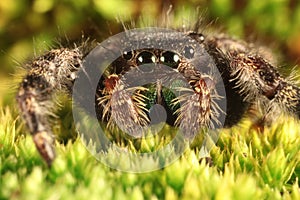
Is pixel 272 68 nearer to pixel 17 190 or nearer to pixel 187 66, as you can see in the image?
pixel 187 66

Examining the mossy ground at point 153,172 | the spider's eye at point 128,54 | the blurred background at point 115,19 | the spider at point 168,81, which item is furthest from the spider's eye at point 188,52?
the blurred background at point 115,19

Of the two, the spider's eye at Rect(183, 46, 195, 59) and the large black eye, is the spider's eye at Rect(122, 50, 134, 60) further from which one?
the spider's eye at Rect(183, 46, 195, 59)

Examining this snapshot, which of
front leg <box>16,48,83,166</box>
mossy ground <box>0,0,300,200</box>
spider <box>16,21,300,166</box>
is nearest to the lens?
mossy ground <box>0,0,300,200</box>

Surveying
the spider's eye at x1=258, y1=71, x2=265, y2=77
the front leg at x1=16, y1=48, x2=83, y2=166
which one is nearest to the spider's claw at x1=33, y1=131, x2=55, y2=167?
the front leg at x1=16, y1=48, x2=83, y2=166

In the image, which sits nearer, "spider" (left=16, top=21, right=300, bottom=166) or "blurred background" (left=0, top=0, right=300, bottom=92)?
"spider" (left=16, top=21, right=300, bottom=166)

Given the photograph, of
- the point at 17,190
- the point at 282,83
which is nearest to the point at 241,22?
the point at 282,83

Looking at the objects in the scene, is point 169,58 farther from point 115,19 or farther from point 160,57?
point 115,19

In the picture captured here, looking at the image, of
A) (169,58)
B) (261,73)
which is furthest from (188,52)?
(261,73)
